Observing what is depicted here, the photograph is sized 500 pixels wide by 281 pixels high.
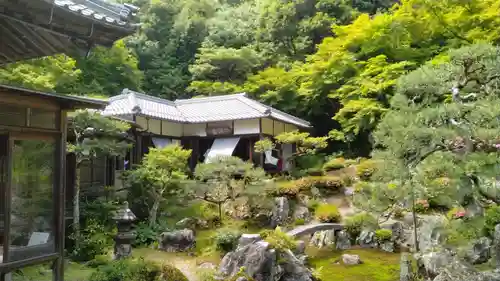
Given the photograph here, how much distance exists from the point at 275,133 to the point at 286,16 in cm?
895

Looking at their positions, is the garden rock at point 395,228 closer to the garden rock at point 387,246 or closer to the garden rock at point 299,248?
the garden rock at point 387,246

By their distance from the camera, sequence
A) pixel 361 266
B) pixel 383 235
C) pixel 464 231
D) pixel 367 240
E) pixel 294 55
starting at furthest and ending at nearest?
pixel 294 55 < pixel 367 240 < pixel 383 235 < pixel 361 266 < pixel 464 231

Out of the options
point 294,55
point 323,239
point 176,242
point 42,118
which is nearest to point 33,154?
point 42,118

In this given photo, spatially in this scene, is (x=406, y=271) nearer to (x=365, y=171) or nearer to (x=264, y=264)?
(x=264, y=264)

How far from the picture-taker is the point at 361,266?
10266 millimetres

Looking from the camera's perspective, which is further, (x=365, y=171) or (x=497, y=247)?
(x=365, y=171)

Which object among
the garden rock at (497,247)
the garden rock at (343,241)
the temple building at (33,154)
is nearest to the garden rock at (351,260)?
the garden rock at (343,241)

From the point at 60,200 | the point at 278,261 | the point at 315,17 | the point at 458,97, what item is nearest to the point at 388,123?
the point at 458,97

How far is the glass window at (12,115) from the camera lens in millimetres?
4730

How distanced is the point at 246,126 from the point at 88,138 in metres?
9.52

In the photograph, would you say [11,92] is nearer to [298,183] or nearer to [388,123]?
[388,123]

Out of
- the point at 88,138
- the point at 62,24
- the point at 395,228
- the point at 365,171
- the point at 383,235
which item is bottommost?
the point at 383,235

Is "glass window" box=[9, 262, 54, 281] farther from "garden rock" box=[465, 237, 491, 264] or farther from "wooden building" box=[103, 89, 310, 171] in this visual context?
"wooden building" box=[103, 89, 310, 171]

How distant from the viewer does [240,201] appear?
14641 millimetres
